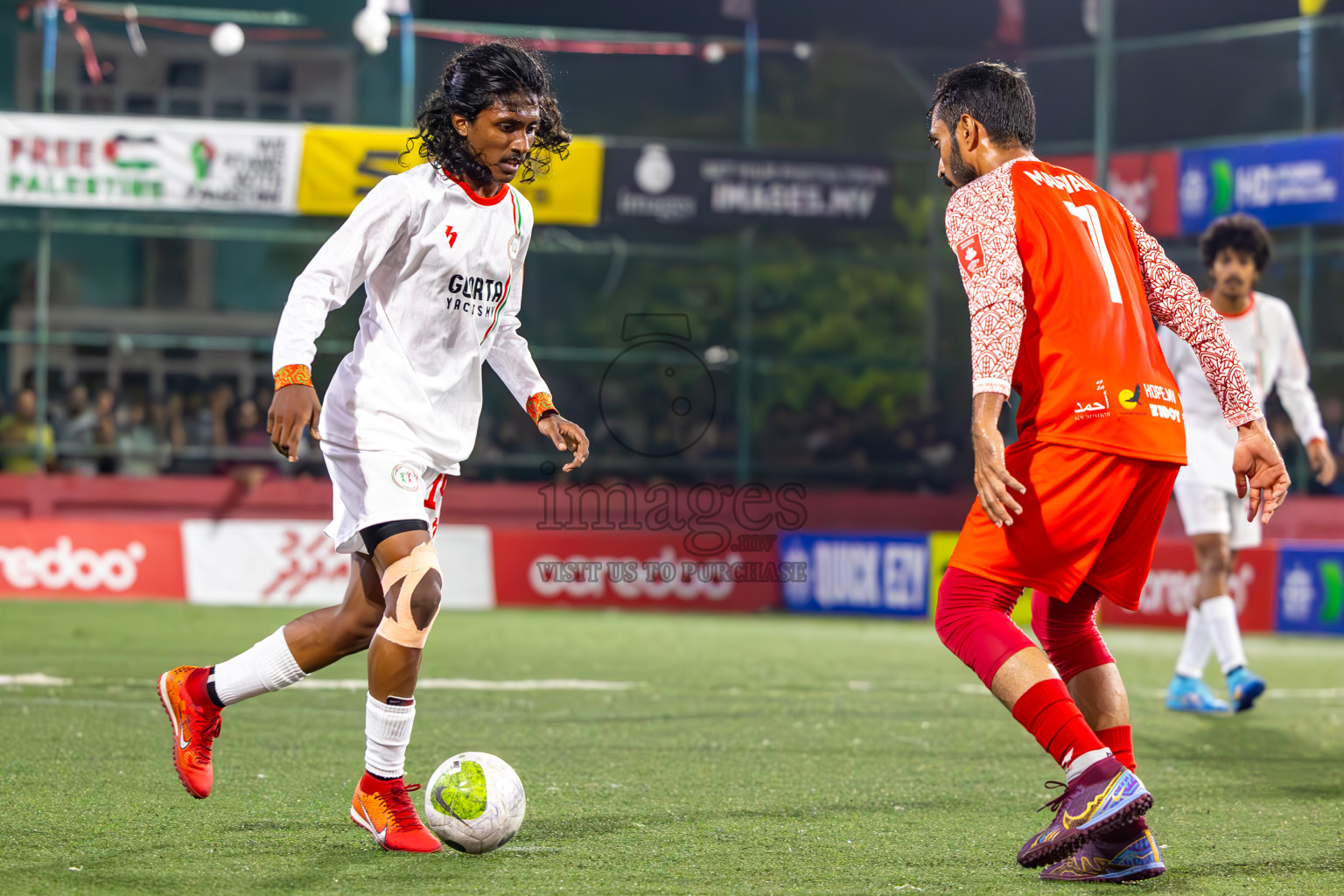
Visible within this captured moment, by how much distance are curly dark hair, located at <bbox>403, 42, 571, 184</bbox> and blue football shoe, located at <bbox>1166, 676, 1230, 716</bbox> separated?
204 inches

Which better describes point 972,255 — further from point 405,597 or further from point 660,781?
→ point 660,781

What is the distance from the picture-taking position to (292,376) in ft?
13.8

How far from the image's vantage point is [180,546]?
14891 millimetres

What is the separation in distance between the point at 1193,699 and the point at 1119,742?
162 inches

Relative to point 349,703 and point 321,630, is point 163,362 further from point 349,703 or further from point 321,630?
point 321,630

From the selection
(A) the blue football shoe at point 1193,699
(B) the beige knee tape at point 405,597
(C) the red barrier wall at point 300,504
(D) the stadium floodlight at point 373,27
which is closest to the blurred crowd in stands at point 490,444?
(C) the red barrier wall at point 300,504

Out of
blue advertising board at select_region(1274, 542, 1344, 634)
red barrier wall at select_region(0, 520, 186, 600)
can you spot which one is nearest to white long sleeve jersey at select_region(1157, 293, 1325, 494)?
blue advertising board at select_region(1274, 542, 1344, 634)

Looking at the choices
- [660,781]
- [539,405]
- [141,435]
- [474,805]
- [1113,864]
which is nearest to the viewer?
[1113,864]

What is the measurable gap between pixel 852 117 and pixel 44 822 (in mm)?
21899

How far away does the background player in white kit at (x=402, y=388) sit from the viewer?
176 inches

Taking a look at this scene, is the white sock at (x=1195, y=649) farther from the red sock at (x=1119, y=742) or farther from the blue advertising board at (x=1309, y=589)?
the blue advertising board at (x=1309, y=589)

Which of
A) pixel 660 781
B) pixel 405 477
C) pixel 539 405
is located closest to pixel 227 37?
pixel 539 405

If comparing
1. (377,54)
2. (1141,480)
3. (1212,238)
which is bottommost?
(1141,480)

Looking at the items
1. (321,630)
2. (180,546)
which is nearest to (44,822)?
(321,630)
